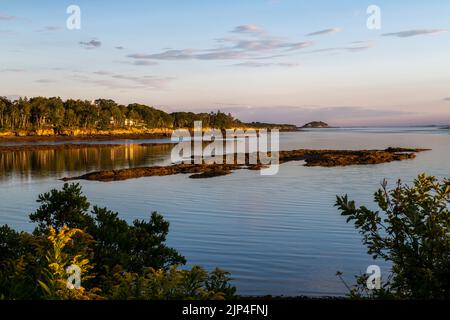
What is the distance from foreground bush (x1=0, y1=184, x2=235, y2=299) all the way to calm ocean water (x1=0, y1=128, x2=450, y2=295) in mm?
6277

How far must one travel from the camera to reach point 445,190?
823 centimetres

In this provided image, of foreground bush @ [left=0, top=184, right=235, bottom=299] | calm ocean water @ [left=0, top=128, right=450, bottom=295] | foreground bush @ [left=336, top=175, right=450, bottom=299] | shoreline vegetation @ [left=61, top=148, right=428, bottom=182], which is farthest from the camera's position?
shoreline vegetation @ [left=61, top=148, right=428, bottom=182]

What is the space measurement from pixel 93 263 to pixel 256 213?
2338 cm

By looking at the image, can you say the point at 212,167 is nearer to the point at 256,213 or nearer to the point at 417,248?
the point at 256,213

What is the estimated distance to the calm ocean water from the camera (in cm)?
2088

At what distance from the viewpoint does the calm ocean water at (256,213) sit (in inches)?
822

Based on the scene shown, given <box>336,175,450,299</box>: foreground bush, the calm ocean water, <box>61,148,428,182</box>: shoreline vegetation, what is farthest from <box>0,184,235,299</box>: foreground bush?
<box>61,148,428,182</box>: shoreline vegetation

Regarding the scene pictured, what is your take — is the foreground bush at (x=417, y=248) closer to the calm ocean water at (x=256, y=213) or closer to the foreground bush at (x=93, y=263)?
the foreground bush at (x=93, y=263)

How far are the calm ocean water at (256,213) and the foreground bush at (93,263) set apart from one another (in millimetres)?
6277

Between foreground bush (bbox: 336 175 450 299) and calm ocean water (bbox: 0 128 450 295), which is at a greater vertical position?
foreground bush (bbox: 336 175 450 299)

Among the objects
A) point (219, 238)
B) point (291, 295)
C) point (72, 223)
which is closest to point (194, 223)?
point (219, 238)

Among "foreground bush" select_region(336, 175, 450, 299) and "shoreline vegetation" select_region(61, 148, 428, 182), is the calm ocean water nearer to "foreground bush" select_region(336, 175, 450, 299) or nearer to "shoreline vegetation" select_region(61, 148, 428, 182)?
"shoreline vegetation" select_region(61, 148, 428, 182)

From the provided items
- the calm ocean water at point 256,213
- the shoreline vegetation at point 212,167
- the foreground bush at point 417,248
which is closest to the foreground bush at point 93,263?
the foreground bush at point 417,248
